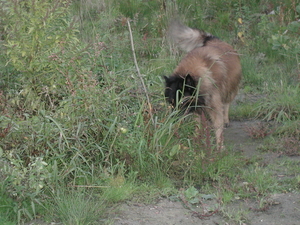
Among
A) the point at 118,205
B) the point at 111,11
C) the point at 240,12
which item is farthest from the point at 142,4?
the point at 118,205

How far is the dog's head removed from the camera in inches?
206

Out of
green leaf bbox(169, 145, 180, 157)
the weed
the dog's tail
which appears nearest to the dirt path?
green leaf bbox(169, 145, 180, 157)

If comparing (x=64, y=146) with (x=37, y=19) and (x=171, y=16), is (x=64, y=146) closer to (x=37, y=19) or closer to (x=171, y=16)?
(x=37, y=19)

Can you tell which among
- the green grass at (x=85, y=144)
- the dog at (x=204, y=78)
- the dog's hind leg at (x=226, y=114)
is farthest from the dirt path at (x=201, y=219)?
the dog's hind leg at (x=226, y=114)

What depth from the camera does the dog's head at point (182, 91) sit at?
5238 millimetres

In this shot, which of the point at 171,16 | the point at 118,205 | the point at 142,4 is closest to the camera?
the point at 118,205

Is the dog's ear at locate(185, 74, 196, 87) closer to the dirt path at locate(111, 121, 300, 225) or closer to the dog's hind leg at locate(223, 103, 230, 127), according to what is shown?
the dog's hind leg at locate(223, 103, 230, 127)

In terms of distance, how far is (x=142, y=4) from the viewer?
9883mm

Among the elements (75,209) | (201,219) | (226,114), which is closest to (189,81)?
(226,114)

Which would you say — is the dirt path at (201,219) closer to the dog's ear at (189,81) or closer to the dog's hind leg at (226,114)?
the dog's ear at (189,81)

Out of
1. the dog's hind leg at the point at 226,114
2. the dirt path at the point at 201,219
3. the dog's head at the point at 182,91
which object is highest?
the dog's head at the point at 182,91

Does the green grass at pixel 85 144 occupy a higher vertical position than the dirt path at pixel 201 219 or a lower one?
higher

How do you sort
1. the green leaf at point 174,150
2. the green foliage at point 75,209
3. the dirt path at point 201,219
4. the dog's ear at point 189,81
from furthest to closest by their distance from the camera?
the dog's ear at point 189,81
the green leaf at point 174,150
the dirt path at point 201,219
the green foliage at point 75,209

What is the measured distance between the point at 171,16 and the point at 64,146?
5.02 m
